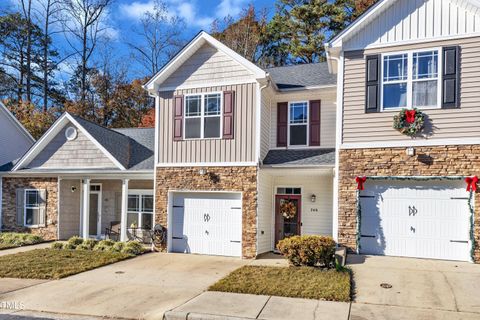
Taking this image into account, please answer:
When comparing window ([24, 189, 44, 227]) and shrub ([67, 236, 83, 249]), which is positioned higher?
window ([24, 189, 44, 227])

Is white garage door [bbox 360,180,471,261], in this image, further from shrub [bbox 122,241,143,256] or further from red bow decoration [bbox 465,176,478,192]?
shrub [bbox 122,241,143,256]

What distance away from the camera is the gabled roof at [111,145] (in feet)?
52.1

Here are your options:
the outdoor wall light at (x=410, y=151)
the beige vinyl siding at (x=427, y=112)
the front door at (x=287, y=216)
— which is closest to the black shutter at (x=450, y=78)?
the beige vinyl siding at (x=427, y=112)

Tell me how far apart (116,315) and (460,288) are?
6.90m

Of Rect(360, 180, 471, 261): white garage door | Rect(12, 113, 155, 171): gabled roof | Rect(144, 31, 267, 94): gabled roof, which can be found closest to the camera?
Rect(360, 180, 471, 261): white garage door

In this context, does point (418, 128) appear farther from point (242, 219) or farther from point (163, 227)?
point (163, 227)

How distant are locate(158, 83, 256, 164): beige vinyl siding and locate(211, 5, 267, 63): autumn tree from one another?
16.6 m

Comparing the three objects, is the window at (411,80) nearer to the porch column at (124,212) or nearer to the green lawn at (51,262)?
the green lawn at (51,262)

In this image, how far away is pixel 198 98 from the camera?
13.6 meters

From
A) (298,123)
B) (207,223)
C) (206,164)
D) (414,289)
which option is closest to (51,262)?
(207,223)

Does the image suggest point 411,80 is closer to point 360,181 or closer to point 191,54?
point 360,181

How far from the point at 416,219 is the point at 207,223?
6.51 metres

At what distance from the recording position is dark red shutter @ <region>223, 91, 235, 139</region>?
13.1m

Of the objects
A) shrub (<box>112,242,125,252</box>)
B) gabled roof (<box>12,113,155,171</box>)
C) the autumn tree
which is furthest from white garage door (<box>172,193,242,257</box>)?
the autumn tree
